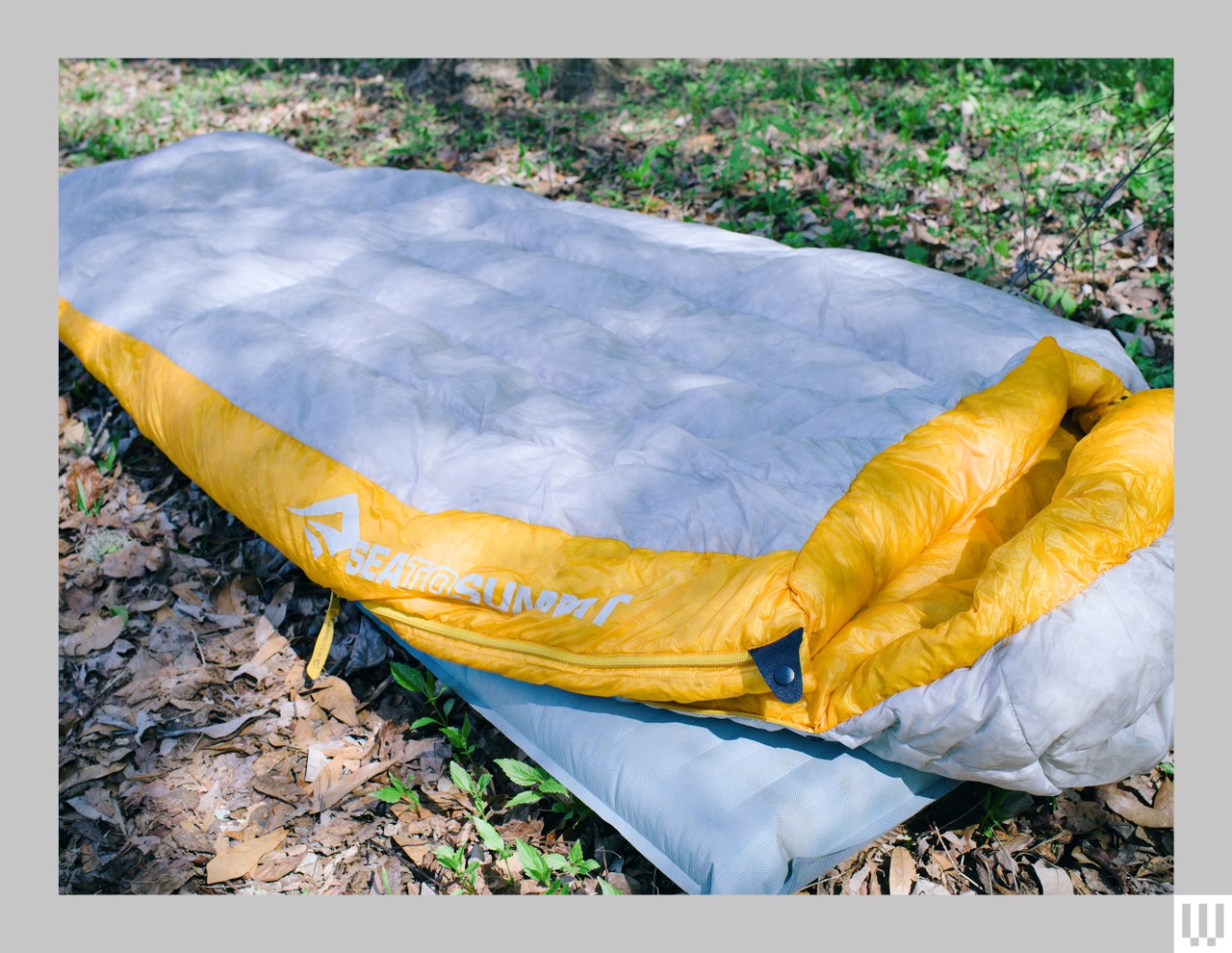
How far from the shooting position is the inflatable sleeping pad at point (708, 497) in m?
1.63

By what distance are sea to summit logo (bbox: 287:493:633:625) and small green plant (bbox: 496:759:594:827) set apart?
344 mm

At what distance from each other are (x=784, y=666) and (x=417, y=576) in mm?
781

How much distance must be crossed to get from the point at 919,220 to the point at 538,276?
5.19ft

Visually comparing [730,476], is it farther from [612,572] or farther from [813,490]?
[612,572]

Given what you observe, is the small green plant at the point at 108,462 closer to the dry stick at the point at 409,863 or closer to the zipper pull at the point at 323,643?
the zipper pull at the point at 323,643

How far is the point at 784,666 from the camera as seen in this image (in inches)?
65.1

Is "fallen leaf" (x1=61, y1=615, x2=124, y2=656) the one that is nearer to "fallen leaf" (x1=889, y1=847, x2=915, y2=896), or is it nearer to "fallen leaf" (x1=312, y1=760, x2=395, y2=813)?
"fallen leaf" (x1=312, y1=760, x2=395, y2=813)

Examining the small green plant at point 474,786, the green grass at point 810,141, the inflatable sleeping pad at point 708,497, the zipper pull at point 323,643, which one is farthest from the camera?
the green grass at point 810,141

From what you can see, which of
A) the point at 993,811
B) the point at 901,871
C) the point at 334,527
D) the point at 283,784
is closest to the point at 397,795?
the point at 283,784

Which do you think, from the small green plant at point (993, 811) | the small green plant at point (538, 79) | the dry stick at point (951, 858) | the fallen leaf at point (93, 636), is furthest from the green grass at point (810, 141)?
the fallen leaf at point (93, 636)

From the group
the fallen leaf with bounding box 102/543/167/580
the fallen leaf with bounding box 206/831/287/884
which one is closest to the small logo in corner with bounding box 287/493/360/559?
the fallen leaf with bounding box 206/831/287/884

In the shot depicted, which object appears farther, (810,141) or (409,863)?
(810,141)

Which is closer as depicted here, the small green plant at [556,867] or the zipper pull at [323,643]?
the small green plant at [556,867]

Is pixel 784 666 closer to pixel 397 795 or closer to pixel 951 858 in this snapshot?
pixel 951 858
